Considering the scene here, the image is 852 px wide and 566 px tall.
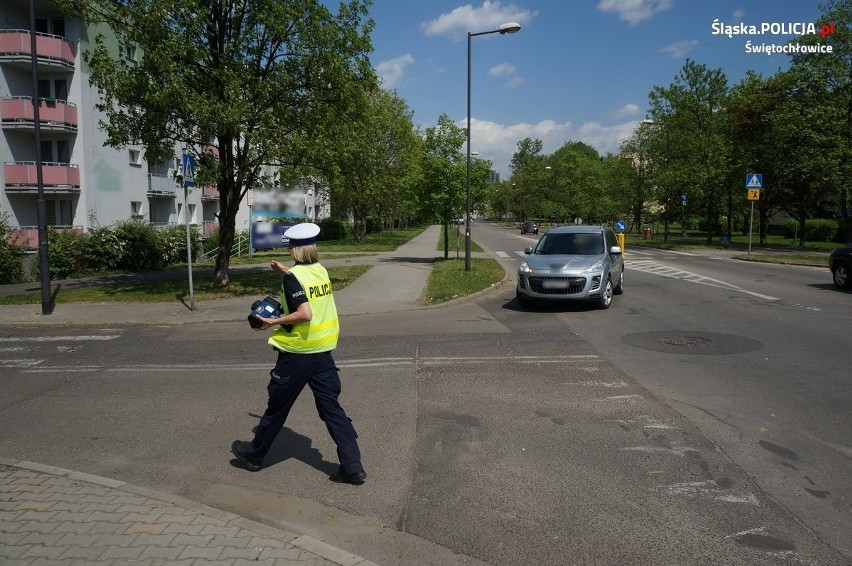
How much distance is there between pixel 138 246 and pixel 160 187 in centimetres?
1661

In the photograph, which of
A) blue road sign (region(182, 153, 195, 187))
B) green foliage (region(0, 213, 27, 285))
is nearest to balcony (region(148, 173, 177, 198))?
green foliage (region(0, 213, 27, 285))

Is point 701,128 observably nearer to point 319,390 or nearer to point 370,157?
point 370,157

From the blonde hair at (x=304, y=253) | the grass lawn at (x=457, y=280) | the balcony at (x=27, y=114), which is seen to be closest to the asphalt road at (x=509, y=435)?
the blonde hair at (x=304, y=253)

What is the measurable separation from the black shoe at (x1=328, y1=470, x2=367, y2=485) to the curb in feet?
2.75

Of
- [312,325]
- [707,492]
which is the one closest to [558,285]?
[707,492]

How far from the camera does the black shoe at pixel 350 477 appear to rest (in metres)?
4.54

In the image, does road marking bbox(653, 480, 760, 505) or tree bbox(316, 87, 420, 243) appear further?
tree bbox(316, 87, 420, 243)

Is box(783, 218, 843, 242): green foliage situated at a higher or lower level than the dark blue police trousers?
higher

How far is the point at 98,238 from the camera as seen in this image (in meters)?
21.6

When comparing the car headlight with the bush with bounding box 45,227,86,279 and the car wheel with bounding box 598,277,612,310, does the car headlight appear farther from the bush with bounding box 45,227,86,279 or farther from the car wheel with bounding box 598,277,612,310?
the bush with bounding box 45,227,86,279

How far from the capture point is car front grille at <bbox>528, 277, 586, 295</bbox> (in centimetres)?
1229

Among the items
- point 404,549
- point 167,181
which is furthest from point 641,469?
point 167,181

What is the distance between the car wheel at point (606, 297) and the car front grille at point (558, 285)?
2.00 ft

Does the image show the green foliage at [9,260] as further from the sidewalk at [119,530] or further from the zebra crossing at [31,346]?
the sidewalk at [119,530]
